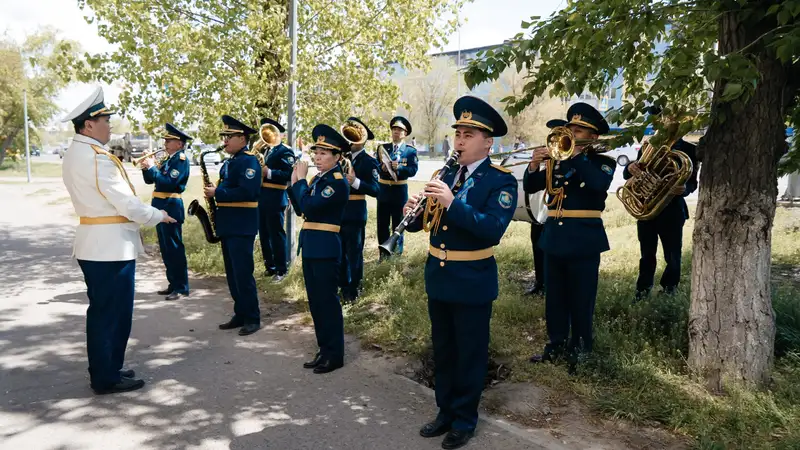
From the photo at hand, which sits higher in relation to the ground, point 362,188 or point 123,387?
point 362,188

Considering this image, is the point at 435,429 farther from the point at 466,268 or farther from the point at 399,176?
the point at 399,176

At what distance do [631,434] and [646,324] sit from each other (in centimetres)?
185

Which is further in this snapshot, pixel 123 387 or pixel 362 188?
pixel 362 188

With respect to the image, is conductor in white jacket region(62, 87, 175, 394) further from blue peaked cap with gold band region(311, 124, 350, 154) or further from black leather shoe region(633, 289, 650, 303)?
black leather shoe region(633, 289, 650, 303)

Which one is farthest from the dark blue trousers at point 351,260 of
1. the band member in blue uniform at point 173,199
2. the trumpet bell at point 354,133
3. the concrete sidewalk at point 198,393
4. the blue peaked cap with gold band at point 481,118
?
the blue peaked cap with gold band at point 481,118

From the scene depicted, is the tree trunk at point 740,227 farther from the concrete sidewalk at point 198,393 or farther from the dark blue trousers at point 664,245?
the dark blue trousers at point 664,245

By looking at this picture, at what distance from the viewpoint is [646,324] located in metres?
5.50

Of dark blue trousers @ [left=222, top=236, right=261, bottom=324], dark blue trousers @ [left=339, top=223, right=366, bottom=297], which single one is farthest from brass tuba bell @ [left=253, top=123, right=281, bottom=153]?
dark blue trousers @ [left=222, top=236, right=261, bottom=324]

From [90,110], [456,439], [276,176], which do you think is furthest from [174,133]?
[456,439]

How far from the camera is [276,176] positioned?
828 cm

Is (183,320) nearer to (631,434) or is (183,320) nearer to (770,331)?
(631,434)

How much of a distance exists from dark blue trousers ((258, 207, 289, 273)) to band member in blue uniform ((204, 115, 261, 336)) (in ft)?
6.70

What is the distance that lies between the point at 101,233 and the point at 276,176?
3.75 meters

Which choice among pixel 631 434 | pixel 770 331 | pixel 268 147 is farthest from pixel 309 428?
pixel 268 147
